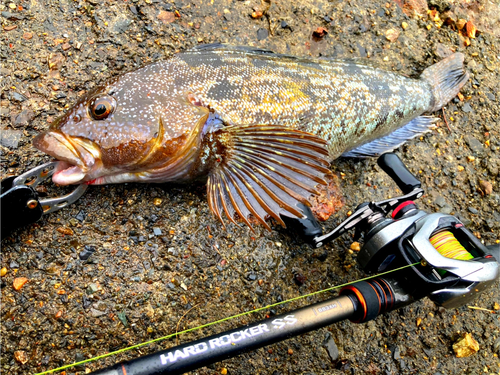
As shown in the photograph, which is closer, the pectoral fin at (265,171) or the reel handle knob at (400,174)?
the pectoral fin at (265,171)

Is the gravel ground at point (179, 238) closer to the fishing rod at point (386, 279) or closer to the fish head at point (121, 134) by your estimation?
the fish head at point (121, 134)

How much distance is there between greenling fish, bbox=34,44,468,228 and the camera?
2268mm

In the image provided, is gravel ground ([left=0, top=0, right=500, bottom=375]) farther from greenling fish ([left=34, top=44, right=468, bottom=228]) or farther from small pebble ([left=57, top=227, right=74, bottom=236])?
greenling fish ([left=34, top=44, right=468, bottom=228])

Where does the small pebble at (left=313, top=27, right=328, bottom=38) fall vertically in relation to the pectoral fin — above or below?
above

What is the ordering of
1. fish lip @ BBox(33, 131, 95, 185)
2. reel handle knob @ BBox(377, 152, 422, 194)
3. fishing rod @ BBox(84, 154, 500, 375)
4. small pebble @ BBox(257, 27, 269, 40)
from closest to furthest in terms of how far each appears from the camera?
fishing rod @ BBox(84, 154, 500, 375) < fish lip @ BBox(33, 131, 95, 185) < reel handle knob @ BBox(377, 152, 422, 194) < small pebble @ BBox(257, 27, 269, 40)

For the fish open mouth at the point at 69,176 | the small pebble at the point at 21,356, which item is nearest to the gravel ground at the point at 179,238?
the small pebble at the point at 21,356

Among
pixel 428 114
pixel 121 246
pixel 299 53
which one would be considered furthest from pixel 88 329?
pixel 428 114

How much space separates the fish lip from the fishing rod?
1.06m

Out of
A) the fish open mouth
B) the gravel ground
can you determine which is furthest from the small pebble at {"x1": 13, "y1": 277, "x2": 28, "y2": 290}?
the fish open mouth

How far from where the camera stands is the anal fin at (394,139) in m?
3.29

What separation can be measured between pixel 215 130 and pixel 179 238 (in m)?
0.78

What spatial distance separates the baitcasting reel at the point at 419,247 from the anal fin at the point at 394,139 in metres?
0.53

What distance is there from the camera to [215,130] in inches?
96.0

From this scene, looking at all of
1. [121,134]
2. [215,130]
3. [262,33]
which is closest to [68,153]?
[121,134]
